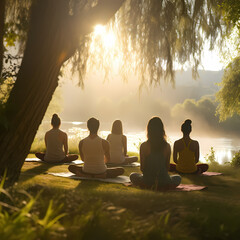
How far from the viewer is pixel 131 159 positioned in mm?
9344

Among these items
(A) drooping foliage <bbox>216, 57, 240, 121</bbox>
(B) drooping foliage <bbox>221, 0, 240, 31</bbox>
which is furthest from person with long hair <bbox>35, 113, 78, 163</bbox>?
(A) drooping foliage <bbox>216, 57, 240, 121</bbox>

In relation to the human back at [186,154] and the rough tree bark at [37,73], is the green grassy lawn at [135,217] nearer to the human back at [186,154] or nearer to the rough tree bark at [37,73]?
the rough tree bark at [37,73]

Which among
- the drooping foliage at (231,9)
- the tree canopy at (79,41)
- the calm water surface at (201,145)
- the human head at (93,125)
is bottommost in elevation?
the calm water surface at (201,145)

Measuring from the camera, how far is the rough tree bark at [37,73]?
425cm

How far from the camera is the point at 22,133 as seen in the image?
430 cm

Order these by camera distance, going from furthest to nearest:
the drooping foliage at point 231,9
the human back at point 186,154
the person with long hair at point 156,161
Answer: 1. the human back at point 186,154
2. the drooping foliage at point 231,9
3. the person with long hair at point 156,161

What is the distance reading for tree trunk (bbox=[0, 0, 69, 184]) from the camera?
4.24 metres

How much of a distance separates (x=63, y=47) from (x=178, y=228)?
3015mm

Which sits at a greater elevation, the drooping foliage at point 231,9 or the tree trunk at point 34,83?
the drooping foliage at point 231,9

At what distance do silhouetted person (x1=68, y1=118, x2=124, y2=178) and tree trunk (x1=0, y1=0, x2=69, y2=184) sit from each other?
1.80m

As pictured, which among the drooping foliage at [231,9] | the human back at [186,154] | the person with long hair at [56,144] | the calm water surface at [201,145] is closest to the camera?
the drooping foliage at [231,9]

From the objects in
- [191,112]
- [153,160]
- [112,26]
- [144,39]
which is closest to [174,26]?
[144,39]

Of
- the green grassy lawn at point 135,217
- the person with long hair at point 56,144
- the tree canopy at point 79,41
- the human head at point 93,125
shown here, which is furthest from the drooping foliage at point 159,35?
the green grassy lawn at point 135,217

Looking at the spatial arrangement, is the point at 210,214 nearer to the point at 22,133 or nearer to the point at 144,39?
the point at 22,133
